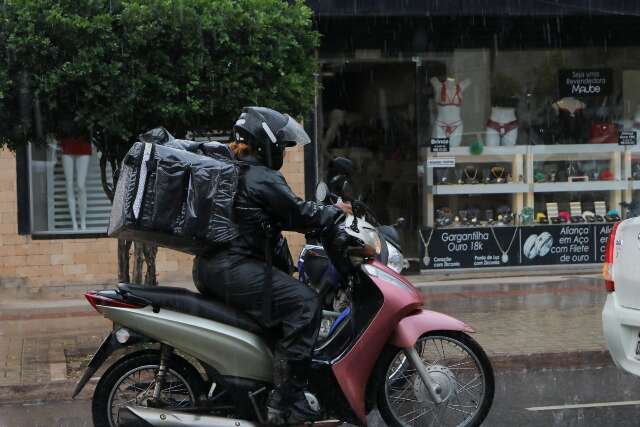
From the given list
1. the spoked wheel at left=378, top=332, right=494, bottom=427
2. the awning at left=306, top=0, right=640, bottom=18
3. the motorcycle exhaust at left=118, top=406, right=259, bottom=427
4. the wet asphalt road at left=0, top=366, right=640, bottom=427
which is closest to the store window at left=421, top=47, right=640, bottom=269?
the awning at left=306, top=0, right=640, bottom=18

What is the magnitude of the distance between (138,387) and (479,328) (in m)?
5.05

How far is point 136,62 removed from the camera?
25.9ft

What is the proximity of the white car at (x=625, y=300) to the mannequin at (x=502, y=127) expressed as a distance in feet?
25.2

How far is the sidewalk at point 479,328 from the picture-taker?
27.0 ft

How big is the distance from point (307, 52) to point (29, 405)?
3.74 m

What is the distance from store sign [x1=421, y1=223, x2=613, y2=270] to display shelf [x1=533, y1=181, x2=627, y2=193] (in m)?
0.53

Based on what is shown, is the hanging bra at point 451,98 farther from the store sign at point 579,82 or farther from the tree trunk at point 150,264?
the tree trunk at point 150,264

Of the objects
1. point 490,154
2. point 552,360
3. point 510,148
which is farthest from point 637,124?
point 552,360

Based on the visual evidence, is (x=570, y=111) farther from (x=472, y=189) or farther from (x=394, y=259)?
(x=394, y=259)

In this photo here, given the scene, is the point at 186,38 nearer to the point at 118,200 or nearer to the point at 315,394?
the point at 118,200

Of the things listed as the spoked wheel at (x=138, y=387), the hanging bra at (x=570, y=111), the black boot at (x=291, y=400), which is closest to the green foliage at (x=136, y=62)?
the spoked wheel at (x=138, y=387)

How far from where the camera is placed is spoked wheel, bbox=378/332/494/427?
568 cm

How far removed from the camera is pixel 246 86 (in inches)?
320

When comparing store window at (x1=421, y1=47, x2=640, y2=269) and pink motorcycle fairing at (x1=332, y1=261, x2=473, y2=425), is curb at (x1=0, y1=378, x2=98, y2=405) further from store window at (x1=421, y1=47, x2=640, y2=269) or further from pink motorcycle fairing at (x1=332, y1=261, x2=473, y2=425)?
store window at (x1=421, y1=47, x2=640, y2=269)
